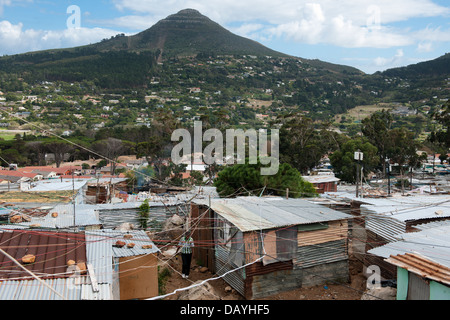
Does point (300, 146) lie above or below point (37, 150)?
above

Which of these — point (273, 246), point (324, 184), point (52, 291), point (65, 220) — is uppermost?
point (52, 291)

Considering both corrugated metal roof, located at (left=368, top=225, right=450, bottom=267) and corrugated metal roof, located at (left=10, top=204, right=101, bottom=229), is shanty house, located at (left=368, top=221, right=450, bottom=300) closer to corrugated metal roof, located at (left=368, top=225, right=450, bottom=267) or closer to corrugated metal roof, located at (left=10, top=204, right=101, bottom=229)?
corrugated metal roof, located at (left=368, top=225, right=450, bottom=267)

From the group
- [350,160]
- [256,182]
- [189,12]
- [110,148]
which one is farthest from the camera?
[189,12]

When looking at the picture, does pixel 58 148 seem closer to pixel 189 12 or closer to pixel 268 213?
pixel 268 213

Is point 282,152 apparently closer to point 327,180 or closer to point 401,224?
point 327,180

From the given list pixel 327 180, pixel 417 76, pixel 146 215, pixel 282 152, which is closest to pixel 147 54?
pixel 417 76

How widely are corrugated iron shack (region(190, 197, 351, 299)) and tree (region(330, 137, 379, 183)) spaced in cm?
1631

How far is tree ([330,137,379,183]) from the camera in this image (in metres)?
23.7

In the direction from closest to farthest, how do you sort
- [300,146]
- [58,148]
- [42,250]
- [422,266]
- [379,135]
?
[422,266]
[42,250]
[300,146]
[379,135]
[58,148]

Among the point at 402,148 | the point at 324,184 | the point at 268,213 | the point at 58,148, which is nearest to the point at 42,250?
the point at 268,213

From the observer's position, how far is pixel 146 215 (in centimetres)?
1155

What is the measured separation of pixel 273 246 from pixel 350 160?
59.9 feet

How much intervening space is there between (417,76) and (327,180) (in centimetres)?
8852

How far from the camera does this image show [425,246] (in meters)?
5.66
